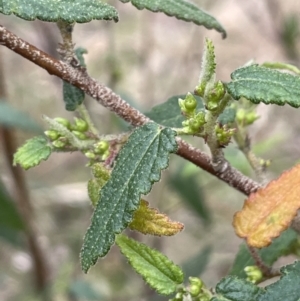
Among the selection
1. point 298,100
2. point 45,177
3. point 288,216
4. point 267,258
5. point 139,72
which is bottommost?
point 45,177

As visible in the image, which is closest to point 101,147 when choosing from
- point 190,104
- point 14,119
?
point 190,104

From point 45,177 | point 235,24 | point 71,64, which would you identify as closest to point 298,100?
point 71,64

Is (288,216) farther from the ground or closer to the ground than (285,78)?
closer to the ground

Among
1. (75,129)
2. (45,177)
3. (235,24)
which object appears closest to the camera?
(75,129)

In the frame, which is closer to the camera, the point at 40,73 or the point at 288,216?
the point at 288,216

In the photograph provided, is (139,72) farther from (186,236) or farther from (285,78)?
(285,78)

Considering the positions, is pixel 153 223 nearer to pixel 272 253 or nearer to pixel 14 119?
pixel 272 253

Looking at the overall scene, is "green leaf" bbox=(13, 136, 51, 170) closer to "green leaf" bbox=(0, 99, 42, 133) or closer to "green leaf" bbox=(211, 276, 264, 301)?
"green leaf" bbox=(211, 276, 264, 301)

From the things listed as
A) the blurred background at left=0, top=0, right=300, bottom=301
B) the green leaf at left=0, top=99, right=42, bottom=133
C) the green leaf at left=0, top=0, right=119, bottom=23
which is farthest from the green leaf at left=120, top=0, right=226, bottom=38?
the green leaf at left=0, top=99, right=42, bottom=133
